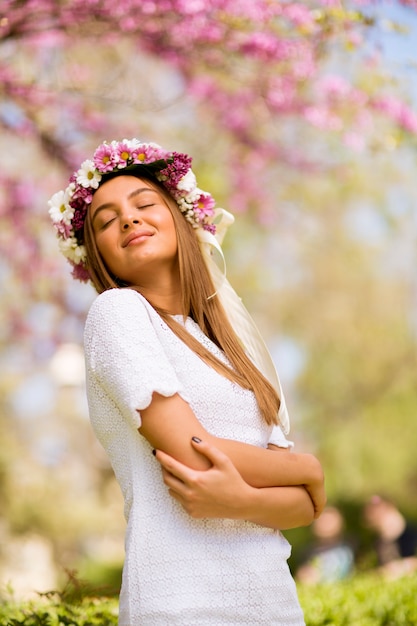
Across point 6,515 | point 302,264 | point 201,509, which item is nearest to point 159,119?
point 6,515

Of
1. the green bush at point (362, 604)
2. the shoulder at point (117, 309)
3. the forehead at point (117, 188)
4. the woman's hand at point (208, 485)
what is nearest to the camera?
the woman's hand at point (208, 485)

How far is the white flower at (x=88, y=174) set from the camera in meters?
2.04

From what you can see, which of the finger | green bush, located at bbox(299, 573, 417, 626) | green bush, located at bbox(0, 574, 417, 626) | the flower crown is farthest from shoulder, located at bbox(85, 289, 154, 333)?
green bush, located at bbox(299, 573, 417, 626)

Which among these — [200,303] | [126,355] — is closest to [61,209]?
[200,303]

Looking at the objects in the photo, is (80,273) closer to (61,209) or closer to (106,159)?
(61,209)

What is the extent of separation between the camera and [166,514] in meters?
1.62

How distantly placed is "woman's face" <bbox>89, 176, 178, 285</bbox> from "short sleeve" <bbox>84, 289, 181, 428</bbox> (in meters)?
0.18

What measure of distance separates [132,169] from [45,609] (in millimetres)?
1307

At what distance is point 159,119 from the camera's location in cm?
826

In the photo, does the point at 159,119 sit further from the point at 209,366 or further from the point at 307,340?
the point at 307,340

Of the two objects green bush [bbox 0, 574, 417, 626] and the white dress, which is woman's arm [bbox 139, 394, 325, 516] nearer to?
the white dress

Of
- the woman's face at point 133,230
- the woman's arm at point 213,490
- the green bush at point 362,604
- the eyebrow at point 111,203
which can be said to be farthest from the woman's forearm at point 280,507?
the green bush at point 362,604

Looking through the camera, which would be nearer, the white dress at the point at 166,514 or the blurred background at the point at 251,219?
the white dress at the point at 166,514

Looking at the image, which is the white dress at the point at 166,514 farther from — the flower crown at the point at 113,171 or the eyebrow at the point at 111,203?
the flower crown at the point at 113,171
